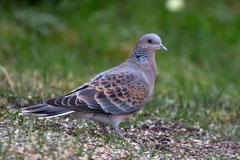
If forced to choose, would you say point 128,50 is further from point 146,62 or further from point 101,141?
point 101,141

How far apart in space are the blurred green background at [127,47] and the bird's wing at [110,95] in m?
0.94

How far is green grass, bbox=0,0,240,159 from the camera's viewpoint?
20.8ft

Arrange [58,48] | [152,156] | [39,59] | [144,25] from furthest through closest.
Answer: [144,25] → [58,48] → [39,59] → [152,156]

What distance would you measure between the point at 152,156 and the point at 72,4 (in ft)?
21.0

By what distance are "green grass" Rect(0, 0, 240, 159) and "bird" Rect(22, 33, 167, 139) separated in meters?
0.71

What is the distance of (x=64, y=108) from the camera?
4715 mm

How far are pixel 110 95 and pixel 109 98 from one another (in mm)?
45

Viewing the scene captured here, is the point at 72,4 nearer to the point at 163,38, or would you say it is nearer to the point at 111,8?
the point at 111,8

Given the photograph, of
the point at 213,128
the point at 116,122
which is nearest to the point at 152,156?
the point at 116,122

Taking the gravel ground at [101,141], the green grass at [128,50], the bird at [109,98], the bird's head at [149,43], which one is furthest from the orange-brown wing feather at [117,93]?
the green grass at [128,50]

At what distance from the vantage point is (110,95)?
5.02 meters

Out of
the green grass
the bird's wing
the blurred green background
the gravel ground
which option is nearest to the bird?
the bird's wing

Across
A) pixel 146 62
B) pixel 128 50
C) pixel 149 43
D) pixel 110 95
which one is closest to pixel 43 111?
pixel 110 95

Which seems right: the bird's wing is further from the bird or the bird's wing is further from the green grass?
the green grass
